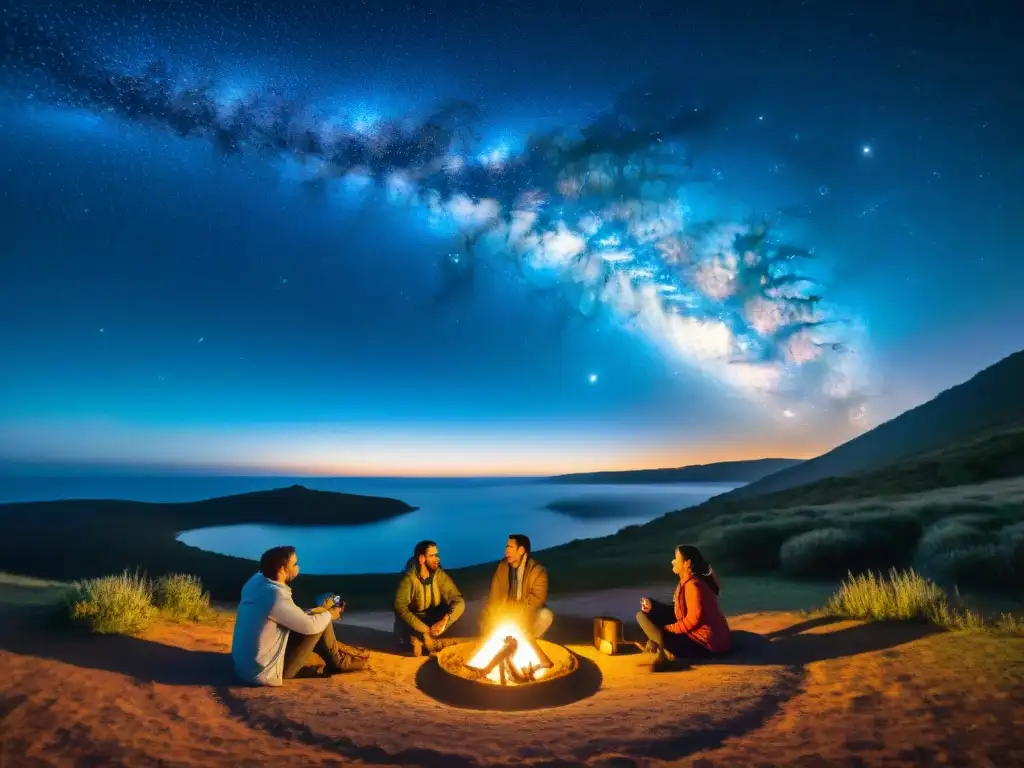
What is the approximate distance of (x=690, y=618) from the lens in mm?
8125

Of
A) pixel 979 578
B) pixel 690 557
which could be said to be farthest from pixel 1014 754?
pixel 979 578

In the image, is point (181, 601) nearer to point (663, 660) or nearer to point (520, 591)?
point (520, 591)

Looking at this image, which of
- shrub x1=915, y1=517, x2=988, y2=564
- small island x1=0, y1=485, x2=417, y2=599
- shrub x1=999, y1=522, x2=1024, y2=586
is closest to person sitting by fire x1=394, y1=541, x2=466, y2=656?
small island x1=0, y1=485, x2=417, y2=599

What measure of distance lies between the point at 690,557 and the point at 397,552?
48.1m

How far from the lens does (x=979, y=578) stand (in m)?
13.3

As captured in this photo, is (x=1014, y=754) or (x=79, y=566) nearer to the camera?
(x=1014, y=754)

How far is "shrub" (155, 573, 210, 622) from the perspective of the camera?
10.4m

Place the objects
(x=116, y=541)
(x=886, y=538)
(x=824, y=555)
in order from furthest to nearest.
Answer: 1. (x=116, y=541)
2. (x=886, y=538)
3. (x=824, y=555)

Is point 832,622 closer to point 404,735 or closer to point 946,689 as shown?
point 946,689

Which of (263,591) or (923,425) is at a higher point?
(923,425)

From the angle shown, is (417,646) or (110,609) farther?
(417,646)

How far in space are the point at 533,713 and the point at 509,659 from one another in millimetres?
771

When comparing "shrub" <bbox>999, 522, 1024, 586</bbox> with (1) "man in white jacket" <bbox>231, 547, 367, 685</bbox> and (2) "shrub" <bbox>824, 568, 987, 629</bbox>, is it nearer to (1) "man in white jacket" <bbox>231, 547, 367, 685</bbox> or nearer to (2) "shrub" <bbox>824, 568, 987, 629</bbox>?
(2) "shrub" <bbox>824, 568, 987, 629</bbox>

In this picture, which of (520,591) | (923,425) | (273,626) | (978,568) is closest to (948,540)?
(978,568)
